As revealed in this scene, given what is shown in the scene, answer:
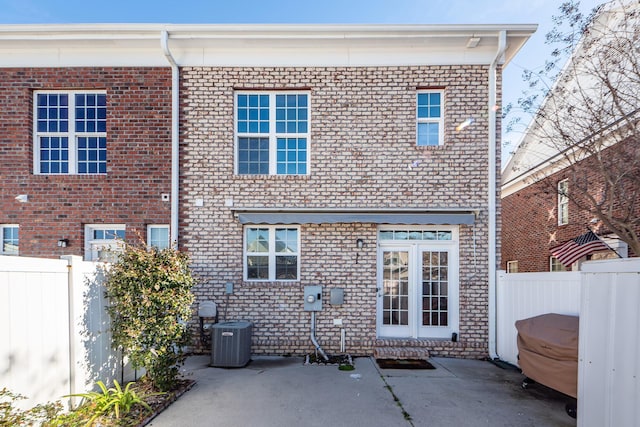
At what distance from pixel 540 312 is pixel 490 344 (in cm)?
146

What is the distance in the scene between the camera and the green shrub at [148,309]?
4.12m

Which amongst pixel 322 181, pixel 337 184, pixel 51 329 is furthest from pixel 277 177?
pixel 51 329

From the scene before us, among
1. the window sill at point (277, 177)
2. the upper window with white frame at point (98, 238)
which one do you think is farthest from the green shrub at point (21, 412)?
the window sill at point (277, 177)

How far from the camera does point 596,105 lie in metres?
5.80

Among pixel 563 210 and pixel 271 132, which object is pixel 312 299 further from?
pixel 563 210

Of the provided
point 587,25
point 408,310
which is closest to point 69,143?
point 408,310

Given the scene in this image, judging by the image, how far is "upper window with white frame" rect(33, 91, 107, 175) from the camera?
667 centimetres

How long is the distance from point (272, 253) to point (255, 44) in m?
4.33

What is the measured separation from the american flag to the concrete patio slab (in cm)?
375

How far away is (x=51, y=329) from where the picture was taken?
345 cm

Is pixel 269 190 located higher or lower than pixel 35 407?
higher

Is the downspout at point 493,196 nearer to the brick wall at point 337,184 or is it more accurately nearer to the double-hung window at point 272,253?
the brick wall at point 337,184

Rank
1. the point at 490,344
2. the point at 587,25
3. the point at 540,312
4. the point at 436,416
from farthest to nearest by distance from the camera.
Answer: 1. the point at 490,344
2. the point at 587,25
3. the point at 540,312
4. the point at 436,416

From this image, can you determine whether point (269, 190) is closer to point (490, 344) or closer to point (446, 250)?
point (446, 250)
